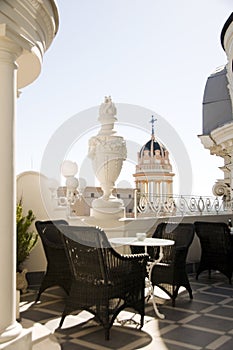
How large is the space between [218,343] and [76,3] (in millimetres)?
4086

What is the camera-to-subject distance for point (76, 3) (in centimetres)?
496

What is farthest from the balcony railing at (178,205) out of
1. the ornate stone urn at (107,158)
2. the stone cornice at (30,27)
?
the stone cornice at (30,27)

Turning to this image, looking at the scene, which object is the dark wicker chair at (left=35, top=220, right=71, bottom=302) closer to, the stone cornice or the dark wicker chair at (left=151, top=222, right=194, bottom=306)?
the dark wicker chair at (left=151, top=222, right=194, bottom=306)

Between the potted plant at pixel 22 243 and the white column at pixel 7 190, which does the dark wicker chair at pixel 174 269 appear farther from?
the white column at pixel 7 190

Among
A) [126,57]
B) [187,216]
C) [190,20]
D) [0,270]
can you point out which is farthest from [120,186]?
[0,270]

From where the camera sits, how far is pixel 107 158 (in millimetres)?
6199

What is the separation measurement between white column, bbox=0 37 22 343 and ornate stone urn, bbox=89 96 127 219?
356cm

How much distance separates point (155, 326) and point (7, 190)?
2.21m

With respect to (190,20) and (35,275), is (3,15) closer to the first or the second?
(190,20)

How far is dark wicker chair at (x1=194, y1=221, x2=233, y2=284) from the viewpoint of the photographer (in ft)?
20.3

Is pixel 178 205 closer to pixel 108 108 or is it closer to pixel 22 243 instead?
pixel 108 108

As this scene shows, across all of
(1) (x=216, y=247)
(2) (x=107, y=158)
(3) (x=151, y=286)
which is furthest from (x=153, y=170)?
(3) (x=151, y=286)

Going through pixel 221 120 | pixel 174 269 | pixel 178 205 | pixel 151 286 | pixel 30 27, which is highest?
pixel 221 120

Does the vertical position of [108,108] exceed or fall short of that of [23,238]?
it exceeds it
